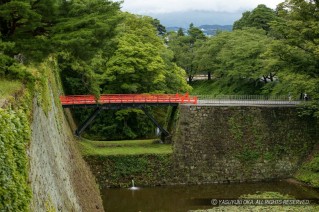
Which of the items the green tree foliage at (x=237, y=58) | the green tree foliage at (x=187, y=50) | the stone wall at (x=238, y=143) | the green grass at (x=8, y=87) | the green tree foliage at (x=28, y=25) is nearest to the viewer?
the green grass at (x=8, y=87)

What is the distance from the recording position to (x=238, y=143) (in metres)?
29.8

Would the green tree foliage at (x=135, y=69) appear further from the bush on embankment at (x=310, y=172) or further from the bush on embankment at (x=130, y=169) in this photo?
the bush on embankment at (x=310, y=172)

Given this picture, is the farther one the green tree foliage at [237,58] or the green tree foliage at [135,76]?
the green tree foliage at [237,58]

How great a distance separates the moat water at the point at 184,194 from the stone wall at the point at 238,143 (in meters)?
0.99

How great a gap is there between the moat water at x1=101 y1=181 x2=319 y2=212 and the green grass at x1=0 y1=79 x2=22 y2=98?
13.0m

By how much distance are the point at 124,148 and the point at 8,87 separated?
18.5 metres

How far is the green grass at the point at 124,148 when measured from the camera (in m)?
28.1

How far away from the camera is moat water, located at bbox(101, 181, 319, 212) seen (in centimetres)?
2400

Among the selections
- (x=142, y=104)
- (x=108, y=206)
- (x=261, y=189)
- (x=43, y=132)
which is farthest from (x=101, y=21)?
(x=261, y=189)

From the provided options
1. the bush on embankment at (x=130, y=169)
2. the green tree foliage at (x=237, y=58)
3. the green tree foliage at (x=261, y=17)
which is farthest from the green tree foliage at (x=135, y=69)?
the green tree foliage at (x=261, y=17)

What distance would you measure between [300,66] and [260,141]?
6117mm

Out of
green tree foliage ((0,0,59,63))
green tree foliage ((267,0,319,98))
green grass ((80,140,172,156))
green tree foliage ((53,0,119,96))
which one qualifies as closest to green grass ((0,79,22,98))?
green tree foliage ((0,0,59,63))

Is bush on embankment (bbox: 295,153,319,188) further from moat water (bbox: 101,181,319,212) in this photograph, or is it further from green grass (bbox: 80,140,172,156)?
green grass (bbox: 80,140,172,156)

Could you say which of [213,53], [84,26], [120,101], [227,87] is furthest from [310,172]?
[213,53]
